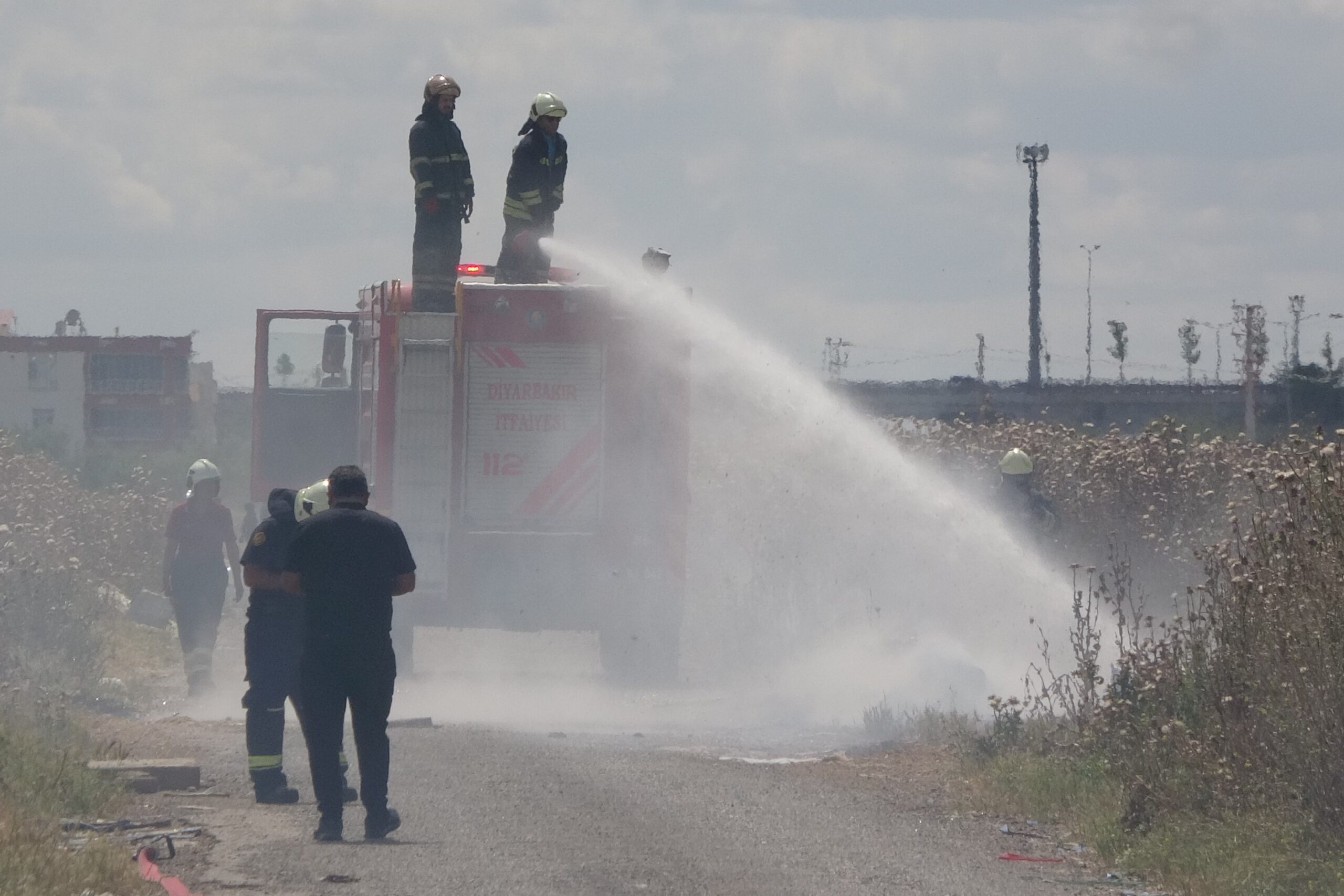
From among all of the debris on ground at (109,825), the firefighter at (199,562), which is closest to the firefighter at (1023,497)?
the firefighter at (199,562)

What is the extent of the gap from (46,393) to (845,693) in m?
59.4

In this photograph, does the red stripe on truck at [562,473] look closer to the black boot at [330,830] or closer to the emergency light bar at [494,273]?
the emergency light bar at [494,273]

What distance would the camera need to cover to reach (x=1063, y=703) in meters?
9.19

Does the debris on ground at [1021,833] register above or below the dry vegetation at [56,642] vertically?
below

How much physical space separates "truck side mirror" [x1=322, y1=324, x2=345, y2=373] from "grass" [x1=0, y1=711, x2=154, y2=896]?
6.22 metres

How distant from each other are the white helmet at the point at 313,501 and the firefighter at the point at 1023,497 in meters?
6.93

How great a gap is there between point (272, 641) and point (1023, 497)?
710cm

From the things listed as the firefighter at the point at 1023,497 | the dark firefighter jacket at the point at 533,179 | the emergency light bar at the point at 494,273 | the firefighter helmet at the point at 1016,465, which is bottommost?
the firefighter at the point at 1023,497

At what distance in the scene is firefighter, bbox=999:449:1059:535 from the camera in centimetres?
1404

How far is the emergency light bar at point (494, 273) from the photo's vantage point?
14.2 meters

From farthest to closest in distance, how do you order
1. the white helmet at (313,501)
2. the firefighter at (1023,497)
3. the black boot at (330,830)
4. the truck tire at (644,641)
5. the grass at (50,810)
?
the firefighter at (1023,497)
the truck tire at (644,641)
the white helmet at (313,501)
the black boot at (330,830)
the grass at (50,810)

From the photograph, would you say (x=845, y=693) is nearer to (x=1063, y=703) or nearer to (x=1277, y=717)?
(x=1063, y=703)

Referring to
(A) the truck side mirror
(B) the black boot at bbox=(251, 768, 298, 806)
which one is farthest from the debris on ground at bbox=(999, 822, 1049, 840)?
(A) the truck side mirror

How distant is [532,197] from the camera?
46.4 ft
